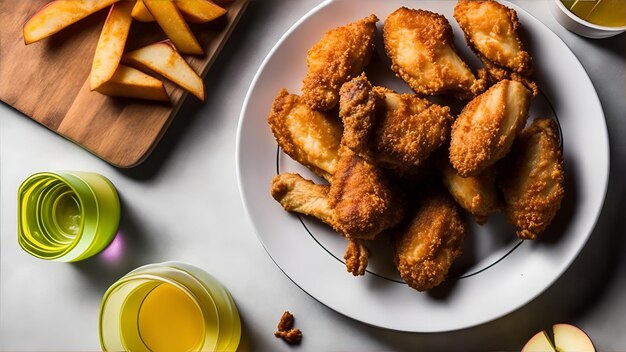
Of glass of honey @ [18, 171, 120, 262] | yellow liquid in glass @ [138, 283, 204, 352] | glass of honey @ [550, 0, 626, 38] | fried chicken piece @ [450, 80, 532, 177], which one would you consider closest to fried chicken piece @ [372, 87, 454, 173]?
fried chicken piece @ [450, 80, 532, 177]

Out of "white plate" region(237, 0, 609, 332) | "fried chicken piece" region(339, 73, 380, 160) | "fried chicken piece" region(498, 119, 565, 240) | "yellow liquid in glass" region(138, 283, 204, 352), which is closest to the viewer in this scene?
"fried chicken piece" region(339, 73, 380, 160)

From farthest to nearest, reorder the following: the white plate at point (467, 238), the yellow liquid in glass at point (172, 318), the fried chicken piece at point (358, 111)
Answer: the yellow liquid in glass at point (172, 318), the white plate at point (467, 238), the fried chicken piece at point (358, 111)

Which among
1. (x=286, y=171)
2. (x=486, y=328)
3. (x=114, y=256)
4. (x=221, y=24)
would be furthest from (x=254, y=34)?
Answer: (x=486, y=328)

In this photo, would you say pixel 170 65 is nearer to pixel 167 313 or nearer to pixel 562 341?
pixel 167 313

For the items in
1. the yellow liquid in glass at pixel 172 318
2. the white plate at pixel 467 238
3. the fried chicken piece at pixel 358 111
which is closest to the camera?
the fried chicken piece at pixel 358 111

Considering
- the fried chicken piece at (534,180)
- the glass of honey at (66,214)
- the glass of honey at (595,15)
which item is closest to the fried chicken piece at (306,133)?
the fried chicken piece at (534,180)

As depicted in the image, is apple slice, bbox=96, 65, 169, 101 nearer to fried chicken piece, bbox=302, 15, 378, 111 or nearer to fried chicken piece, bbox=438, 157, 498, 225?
fried chicken piece, bbox=302, 15, 378, 111

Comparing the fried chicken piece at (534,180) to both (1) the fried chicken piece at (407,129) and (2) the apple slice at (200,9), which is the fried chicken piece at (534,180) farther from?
(2) the apple slice at (200,9)

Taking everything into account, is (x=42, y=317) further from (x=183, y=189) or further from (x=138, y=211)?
(x=183, y=189)
